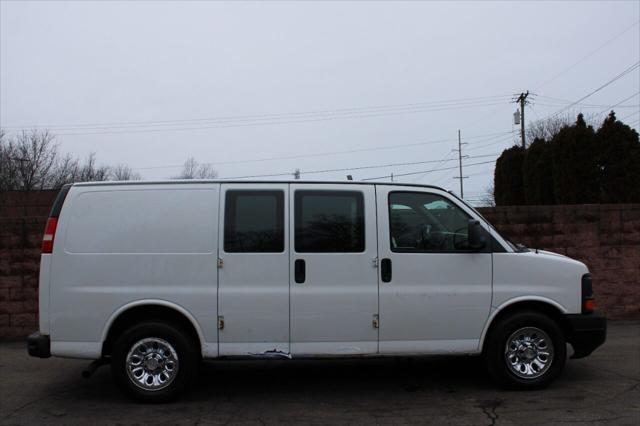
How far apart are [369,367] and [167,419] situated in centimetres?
265

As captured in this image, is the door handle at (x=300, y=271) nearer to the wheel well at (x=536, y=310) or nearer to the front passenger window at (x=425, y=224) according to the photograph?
the front passenger window at (x=425, y=224)

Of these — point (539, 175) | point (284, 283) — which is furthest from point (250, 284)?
point (539, 175)

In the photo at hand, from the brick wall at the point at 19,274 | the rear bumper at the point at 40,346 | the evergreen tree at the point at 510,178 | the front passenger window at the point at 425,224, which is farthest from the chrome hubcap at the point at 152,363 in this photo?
the evergreen tree at the point at 510,178

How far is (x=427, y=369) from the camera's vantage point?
262 inches

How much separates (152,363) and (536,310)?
3.87 metres

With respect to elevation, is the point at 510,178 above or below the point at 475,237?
above

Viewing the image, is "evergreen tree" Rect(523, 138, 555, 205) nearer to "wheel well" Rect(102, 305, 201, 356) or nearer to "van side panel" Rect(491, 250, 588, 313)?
"van side panel" Rect(491, 250, 588, 313)

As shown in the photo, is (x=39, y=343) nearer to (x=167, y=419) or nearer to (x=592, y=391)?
(x=167, y=419)

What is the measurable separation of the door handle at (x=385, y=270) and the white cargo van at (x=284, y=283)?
1 cm

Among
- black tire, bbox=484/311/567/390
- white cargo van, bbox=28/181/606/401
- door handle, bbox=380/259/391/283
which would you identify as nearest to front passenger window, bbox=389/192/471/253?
white cargo van, bbox=28/181/606/401

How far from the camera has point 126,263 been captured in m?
5.40

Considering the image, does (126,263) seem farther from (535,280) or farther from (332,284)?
(535,280)

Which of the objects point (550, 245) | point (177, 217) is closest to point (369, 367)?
point (177, 217)

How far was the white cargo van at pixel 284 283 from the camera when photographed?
538 centimetres
